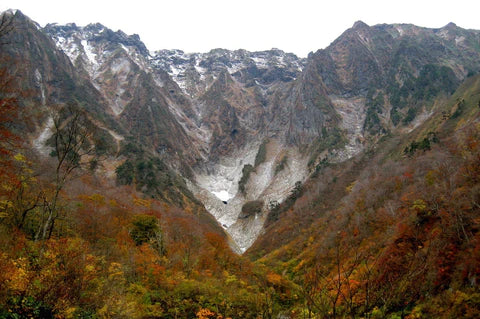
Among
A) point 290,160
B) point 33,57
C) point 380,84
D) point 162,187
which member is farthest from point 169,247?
point 380,84

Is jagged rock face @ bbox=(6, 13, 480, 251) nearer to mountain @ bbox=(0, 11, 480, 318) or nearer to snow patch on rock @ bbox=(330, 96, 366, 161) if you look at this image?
snow patch on rock @ bbox=(330, 96, 366, 161)

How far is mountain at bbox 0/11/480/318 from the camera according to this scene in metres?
16.4

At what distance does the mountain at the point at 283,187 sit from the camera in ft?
53.9

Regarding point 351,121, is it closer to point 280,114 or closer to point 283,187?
point 280,114

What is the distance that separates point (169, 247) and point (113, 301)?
17066 mm

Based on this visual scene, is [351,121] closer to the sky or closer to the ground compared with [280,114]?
closer to the ground

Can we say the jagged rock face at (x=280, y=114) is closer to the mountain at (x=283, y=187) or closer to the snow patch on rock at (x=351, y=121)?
the snow patch on rock at (x=351, y=121)

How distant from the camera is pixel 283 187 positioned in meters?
134

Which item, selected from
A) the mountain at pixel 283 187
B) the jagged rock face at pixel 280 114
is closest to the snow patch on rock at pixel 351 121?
the jagged rock face at pixel 280 114

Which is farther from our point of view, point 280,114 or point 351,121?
point 280,114

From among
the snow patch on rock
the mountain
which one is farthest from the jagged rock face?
the mountain

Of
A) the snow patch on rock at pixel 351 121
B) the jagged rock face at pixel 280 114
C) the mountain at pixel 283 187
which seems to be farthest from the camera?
the snow patch on rock at pixel 351 121

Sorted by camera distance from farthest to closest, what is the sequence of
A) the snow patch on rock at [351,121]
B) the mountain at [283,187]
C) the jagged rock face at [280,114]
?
1. the snow patch on rock at [351,121]
2. the jagged rock face at [280,114]
3. the mountain at [283,187]

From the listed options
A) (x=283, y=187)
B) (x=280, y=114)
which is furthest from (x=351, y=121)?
(x=283, y=187)
